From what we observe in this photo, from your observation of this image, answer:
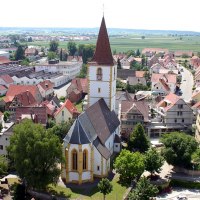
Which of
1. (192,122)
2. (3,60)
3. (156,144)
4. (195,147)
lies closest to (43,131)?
(195,147)

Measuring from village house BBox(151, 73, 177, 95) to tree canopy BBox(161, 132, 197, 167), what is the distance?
50.4 m

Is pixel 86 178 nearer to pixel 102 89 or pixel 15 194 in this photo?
pixel 15 194

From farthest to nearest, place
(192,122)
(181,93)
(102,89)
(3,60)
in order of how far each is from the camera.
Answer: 1. (3,60)
2. (181,93)
3. (192,122)
4. (102,89)

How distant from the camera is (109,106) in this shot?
64250 mm

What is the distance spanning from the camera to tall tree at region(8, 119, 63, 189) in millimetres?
45250

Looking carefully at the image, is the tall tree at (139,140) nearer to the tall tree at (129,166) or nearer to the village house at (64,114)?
the tall tree at (129,166)

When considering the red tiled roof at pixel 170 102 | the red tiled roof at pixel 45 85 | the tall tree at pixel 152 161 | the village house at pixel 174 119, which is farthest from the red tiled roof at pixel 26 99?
the tall tree at pixel 152 161

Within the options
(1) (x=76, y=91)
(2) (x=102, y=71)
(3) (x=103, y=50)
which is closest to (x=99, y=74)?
(2) (x=102, y=71)

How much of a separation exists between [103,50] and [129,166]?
72.6ft

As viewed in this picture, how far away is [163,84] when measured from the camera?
111312 millimetres

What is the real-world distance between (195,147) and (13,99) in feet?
158

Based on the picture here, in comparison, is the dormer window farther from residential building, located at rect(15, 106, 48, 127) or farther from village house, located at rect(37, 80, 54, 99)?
village house, located at rect(37, 80, 54, 99)

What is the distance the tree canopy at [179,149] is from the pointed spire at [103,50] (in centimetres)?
1661

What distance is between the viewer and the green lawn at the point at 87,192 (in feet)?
154
